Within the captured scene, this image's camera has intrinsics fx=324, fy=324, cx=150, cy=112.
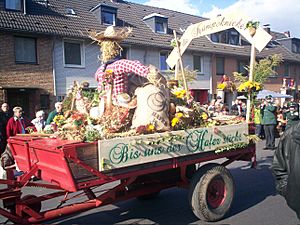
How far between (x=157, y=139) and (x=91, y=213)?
1865 millimetres

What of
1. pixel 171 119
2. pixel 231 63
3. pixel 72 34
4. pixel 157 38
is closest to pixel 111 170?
pixel 171 119

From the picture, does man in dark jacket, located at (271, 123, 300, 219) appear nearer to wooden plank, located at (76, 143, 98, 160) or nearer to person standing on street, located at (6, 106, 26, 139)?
wooden plank, located at (76, 143, 98, 160)

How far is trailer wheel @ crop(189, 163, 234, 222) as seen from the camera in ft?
13.7

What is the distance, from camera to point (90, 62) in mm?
16891

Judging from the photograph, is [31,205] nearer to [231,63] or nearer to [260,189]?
[260,189]

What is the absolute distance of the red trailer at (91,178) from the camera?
3.19 meters

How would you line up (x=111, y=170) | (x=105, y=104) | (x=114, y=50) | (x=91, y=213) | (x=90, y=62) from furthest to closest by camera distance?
(x=90, y=62)
(x=91, y=213)
(x=114, y=50)
(x=105, y=104)
(x=111, y=170)

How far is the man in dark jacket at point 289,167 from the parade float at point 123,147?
157 cm

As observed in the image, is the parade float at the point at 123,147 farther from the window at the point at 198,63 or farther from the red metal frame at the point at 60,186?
the window at the point at 198,63

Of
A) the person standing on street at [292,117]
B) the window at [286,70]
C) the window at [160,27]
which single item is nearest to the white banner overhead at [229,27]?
the person standing on street at [292,117]

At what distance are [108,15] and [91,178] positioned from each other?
17.1 meters

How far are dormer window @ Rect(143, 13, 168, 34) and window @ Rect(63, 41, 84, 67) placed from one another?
5.95m

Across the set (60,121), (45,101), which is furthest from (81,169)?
(45,101)

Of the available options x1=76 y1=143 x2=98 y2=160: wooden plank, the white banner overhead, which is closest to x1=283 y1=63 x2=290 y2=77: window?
the white banner overhead
